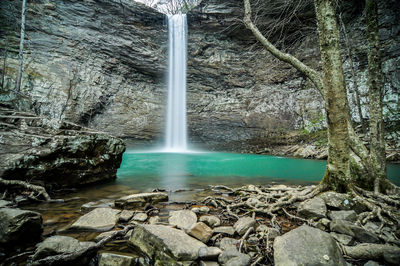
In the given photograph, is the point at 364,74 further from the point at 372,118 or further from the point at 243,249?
the point at 243,249

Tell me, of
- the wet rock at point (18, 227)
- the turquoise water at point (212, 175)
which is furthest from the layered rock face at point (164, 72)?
the wet rock at point (18, 227)

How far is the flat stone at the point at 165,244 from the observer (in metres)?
1.64

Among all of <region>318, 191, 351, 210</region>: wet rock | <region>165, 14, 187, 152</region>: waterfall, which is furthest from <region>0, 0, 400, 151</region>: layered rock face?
<region>318, 191, 351, 210</region>: wet rock

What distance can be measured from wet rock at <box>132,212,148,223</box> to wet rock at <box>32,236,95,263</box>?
0.85 meters

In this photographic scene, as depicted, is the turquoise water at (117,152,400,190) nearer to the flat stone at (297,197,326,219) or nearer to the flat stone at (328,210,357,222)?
the flat stone at (297,197,326,219)

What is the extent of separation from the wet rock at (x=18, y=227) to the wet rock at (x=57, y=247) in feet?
1.18

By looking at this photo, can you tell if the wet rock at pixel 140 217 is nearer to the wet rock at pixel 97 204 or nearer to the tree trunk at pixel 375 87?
the wet rock at pixel 97 204

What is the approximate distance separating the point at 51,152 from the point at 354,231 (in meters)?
5.36

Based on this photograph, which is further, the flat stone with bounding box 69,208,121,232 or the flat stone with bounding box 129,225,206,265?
the flat stone with bounding box 69,208,121,232

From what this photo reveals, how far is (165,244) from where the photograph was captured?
1.71m

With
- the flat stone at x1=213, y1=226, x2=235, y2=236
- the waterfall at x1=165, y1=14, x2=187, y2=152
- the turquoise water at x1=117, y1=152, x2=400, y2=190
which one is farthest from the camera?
the waterfall at x1=165, y1=14, x2=187, y2=152

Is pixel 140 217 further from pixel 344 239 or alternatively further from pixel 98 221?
pixel 344 239

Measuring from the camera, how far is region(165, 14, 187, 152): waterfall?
795 inches

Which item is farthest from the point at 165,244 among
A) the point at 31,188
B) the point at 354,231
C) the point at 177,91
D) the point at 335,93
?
the point at 177,91
